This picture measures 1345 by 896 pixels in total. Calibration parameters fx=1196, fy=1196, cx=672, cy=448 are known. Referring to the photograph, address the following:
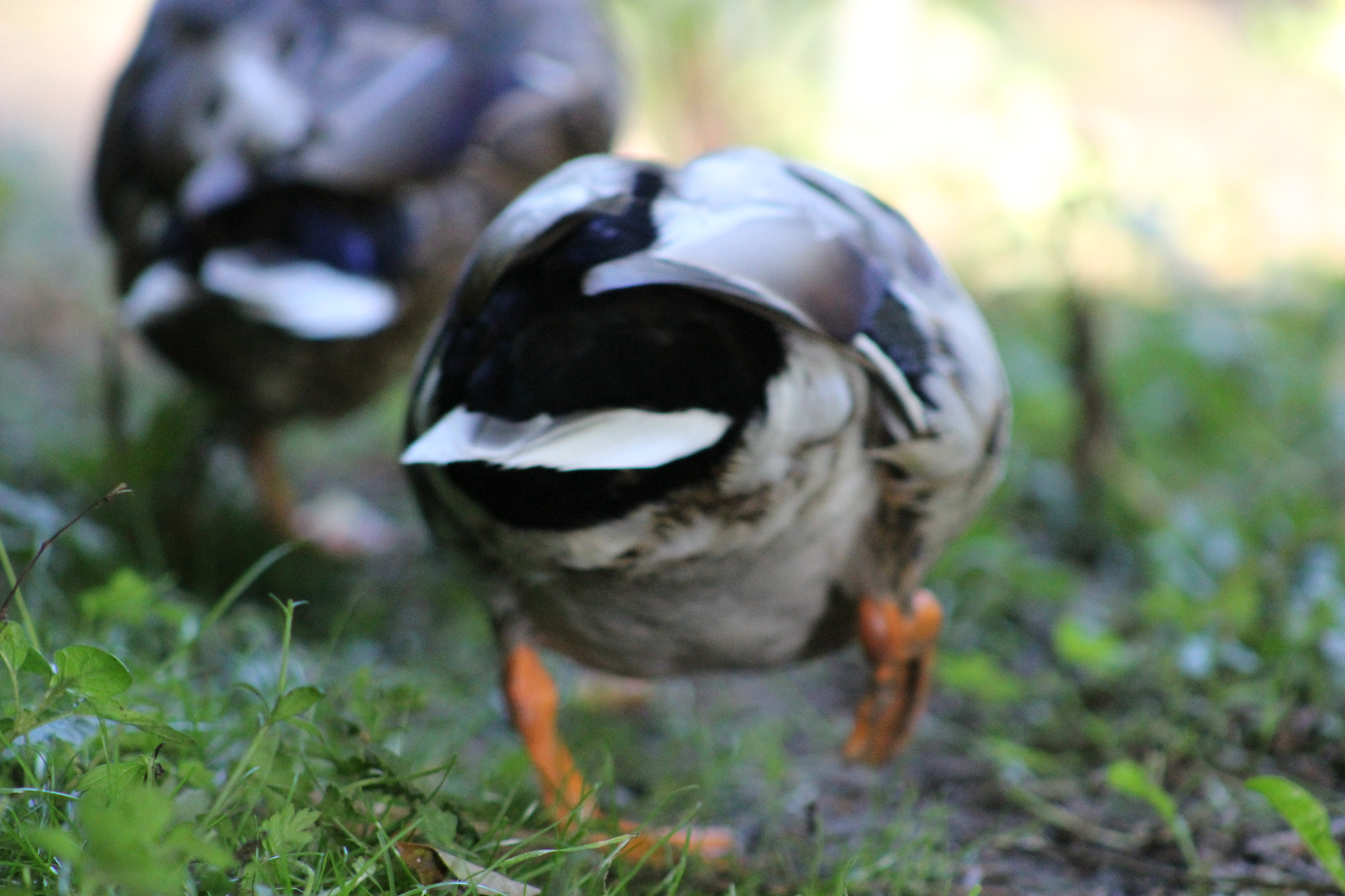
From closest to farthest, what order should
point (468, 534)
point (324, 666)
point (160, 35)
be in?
point (468, 534) < point (324, 666) < point (160, 35)

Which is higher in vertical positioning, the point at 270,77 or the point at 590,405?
the point at 270,77

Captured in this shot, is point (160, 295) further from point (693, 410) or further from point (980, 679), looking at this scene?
point (980, 679)

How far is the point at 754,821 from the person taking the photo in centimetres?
197

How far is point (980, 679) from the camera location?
2.32 meters

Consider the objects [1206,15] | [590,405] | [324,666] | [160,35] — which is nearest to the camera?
[590,405]

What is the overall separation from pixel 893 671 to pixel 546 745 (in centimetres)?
57

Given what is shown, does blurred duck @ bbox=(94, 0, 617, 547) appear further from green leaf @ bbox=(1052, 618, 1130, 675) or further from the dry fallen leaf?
green leaf @ bbox=(1052, 618, 1130, 675)

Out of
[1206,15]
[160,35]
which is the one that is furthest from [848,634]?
[1206,15]

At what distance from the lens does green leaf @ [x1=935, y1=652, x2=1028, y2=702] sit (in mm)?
2322

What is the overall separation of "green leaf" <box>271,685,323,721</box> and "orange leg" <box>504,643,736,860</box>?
1.50ft

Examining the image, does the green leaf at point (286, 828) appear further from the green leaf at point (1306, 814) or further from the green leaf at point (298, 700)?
the green leaf at point (1306, 814)

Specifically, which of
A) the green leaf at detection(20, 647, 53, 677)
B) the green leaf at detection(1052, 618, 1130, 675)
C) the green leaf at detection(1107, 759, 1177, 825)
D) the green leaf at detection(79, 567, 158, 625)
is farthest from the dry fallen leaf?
the green leaf at detection(1052, 618, 1130, 675)

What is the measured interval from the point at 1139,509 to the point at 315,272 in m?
2.08

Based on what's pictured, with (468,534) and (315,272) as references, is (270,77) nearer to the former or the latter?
(315,272)
